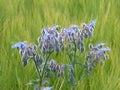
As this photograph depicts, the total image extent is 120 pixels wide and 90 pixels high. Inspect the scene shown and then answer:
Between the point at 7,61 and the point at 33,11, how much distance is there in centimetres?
70

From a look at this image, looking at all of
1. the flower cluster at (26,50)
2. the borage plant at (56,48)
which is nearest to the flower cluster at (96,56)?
the borage plant at (56,48)

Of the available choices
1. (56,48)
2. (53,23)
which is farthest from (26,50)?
(53,23)

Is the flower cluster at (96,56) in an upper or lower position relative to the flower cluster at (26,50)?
lower

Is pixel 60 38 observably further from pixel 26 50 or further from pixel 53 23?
pixel 53 23

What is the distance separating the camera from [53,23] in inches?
75.4

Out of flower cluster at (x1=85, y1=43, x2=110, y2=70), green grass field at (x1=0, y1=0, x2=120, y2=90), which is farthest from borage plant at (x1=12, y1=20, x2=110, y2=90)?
green grass field at (x1=0, y1=0, x2=120, y2=90)

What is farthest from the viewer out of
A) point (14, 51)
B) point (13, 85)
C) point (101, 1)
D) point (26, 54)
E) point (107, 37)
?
point (101, 1)

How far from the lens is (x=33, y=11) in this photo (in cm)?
214

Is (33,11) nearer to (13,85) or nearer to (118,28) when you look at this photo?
(118,28)

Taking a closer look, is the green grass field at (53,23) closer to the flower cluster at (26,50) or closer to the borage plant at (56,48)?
the borage plant at (56,48)

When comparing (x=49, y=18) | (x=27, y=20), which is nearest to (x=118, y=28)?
(x=49, y=18)

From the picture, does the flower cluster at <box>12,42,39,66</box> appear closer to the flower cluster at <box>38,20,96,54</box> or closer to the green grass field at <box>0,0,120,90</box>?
the flower cluster at <box>38,20,96,54</box>

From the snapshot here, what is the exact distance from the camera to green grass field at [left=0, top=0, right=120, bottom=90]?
55.9 inches

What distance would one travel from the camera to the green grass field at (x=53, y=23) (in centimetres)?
142
